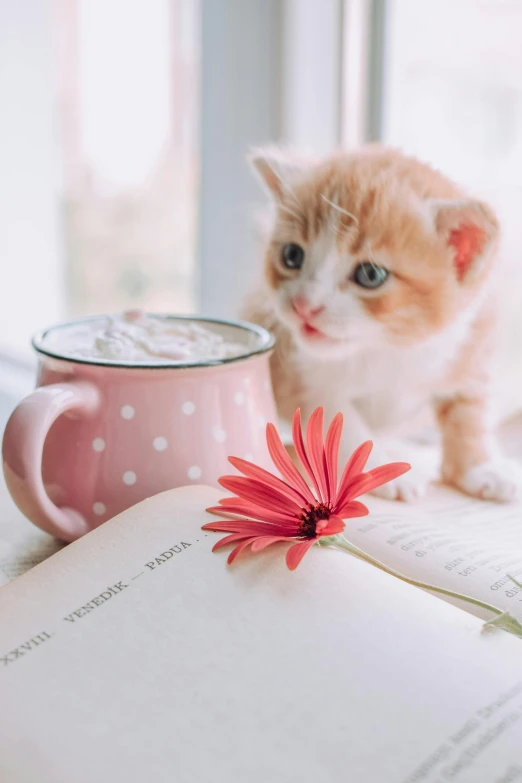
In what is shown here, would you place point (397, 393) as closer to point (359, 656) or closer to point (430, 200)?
point (430, 200)

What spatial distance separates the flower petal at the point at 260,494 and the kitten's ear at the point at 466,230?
221 millimetres

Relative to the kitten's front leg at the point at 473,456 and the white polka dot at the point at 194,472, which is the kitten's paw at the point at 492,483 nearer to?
the kitten's front leg at the point at 473,456

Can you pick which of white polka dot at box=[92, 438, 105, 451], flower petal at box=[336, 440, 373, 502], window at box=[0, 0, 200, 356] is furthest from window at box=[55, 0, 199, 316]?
flower petal at box=[336, 440, 373, 502]

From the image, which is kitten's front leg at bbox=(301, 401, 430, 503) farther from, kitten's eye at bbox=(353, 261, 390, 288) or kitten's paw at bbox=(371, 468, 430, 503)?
kitten's eye at bbox=(353, 261, 390, 288)

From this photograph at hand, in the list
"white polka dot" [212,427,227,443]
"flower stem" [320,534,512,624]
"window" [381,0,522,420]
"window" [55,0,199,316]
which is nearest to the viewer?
"flower stem" [320,534,512,624]

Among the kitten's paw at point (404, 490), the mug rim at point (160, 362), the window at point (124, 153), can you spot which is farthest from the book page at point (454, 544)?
the window at point (124, 153)

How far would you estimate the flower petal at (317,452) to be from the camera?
42 cm

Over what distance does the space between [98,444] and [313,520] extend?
146mm

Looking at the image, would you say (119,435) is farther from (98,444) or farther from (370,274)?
(370,274)

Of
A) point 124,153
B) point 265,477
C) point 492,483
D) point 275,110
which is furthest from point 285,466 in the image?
point 124,153

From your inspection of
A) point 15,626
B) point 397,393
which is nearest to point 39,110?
point 397,393

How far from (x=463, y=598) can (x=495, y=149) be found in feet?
1.75

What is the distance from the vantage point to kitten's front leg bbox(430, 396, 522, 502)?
584 millimetres

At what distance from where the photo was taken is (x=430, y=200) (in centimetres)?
52
